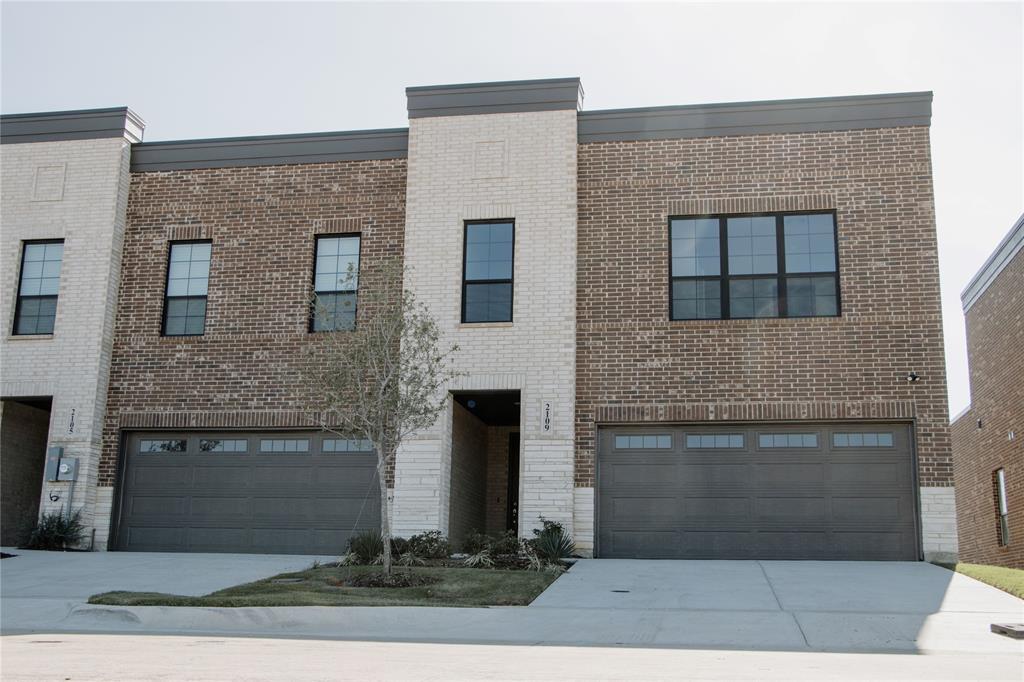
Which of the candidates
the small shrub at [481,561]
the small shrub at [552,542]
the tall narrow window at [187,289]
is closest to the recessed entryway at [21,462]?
the tall narrow window at [187,289]

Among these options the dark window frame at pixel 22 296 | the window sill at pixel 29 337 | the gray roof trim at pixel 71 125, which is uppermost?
the gray roof trim at pixel 71 125

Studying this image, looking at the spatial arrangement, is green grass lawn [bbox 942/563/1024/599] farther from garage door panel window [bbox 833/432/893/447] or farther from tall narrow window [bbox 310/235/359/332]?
tall narrow window [bbox 310/235/359/332]

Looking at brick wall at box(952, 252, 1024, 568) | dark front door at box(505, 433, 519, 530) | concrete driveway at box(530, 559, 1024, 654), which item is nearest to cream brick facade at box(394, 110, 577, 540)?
concrete driveway at box(530, 559, 1024, 654)

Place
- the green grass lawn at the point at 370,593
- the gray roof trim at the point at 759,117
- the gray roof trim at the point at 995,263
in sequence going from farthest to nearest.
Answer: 1. the gray roof trim at the point at 995,263
2. the gray roof trim at the point at 759,117
3. the green grass lawn at the point at 370,593

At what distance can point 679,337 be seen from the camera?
18266 millimetres

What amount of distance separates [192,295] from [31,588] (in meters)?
7.30

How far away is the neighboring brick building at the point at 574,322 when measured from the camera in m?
17.6

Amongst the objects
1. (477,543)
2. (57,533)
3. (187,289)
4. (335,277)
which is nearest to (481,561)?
(477,543)

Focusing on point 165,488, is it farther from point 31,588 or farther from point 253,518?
point 31,588

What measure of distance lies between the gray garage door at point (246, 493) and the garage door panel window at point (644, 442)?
14.7 feet

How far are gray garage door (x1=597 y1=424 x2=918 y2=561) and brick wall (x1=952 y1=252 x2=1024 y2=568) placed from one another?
27.0 ft

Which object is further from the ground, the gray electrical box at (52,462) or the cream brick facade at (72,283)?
the cream brick facade at (72,283)

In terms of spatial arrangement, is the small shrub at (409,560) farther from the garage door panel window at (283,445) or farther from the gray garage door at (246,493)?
the garage door panel window at (283,445)

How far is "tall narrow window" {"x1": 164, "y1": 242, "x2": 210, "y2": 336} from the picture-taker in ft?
66.9
